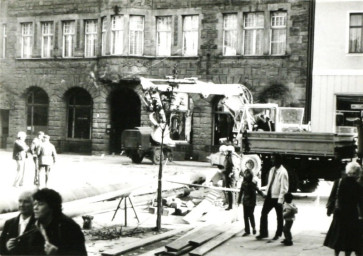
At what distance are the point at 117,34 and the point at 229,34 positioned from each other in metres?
6.45

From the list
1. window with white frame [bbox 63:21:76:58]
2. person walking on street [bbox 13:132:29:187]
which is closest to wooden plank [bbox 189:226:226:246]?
person walking on street [bbox 13:132:29:187]

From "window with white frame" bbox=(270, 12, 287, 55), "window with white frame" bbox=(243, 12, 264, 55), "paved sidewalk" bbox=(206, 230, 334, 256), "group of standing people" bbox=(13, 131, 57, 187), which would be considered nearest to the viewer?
"paved sidewalk" bbox=(206, 230, 334, 256)

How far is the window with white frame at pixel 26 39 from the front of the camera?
123 ft

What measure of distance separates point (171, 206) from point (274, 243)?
5146mm

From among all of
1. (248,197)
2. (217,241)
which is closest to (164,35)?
(248,197)

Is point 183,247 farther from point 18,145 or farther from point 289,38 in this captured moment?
point 289,38

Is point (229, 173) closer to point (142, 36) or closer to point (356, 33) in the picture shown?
point (356, 33)

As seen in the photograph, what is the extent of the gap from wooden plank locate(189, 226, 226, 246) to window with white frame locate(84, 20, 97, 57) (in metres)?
24.1

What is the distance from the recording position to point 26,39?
3759 cm

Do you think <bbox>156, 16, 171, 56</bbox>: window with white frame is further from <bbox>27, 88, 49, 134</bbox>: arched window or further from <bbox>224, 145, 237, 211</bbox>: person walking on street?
<bbox>224, 145, 237, 211</bbox>: person walking on street

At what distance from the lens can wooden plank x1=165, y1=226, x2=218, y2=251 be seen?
420 inches

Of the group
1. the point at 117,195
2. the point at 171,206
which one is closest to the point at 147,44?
the point at 171,206

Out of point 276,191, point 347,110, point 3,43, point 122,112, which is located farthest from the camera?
point 3,43

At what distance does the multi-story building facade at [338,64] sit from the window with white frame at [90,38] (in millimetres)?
13401
